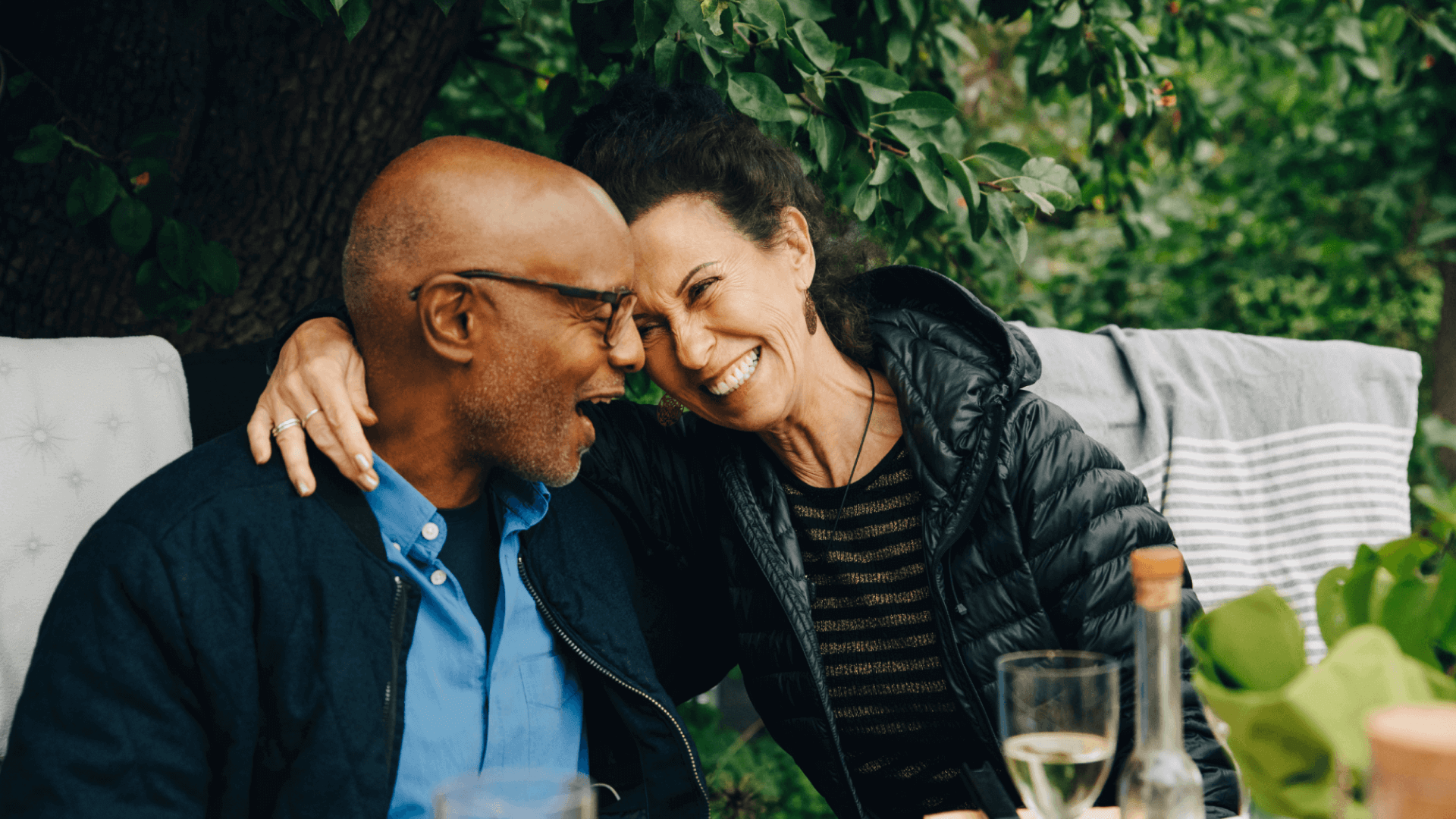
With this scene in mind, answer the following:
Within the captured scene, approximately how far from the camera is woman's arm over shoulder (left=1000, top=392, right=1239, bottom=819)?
6.16 ft

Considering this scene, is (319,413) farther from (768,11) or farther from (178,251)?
(768,11)

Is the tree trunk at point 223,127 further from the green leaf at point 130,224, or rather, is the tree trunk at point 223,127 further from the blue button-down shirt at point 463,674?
the blue button-down shirt at point 463,674

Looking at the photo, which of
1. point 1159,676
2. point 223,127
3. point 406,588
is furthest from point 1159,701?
point 223,127

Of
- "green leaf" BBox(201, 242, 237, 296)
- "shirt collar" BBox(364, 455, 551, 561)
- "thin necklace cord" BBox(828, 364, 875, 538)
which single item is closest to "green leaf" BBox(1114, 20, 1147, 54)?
"thin necklace cord" BBox(828, 364, 875, 538)

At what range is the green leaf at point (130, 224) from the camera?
2.22 metres

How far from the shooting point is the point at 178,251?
2.29m

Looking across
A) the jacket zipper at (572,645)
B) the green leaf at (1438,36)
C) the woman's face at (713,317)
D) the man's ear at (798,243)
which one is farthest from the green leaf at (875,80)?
the green leaf at (1438,36)

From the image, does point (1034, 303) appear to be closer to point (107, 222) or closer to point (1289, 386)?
point (1289, 386)

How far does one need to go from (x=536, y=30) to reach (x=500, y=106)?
72 centimetres

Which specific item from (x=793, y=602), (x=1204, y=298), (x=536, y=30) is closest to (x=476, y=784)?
(x=793, y=602)

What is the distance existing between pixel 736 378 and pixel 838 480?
0.34 meters

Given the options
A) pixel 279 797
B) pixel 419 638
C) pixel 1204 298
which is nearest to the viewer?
pixel 279 797

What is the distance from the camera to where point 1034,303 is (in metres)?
3.40

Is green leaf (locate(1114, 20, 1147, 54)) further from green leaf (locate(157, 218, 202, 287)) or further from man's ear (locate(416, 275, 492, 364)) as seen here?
green leaf (locate(157, 218, 202, 287))
